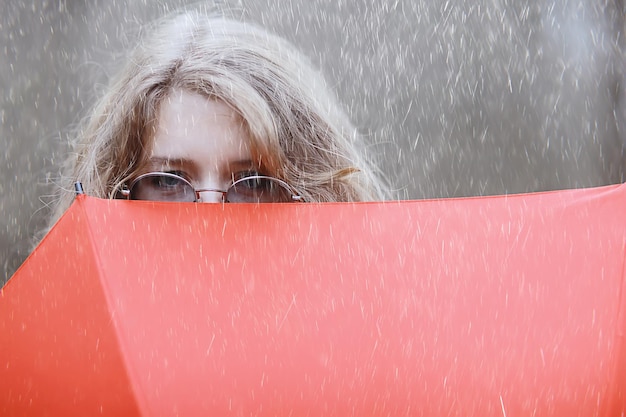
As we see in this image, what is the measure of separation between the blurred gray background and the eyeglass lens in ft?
14.8

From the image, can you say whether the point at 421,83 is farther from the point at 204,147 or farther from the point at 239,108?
the point at 204,147

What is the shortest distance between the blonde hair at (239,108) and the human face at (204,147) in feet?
0.12

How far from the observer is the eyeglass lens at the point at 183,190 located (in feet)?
6.28

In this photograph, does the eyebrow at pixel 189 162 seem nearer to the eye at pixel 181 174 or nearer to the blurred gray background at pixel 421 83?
the eye at pixel 181 174

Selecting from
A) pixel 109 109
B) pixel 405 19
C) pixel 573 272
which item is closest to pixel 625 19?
pixel 405 19

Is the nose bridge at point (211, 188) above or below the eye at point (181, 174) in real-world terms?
below

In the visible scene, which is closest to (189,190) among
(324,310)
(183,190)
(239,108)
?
(183,190)

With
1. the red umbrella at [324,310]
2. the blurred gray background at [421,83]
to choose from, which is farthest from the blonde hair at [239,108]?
the blurred gray background at [421,83]

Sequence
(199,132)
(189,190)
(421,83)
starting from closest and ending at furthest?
(189,190)
(199,132)
(421,83)

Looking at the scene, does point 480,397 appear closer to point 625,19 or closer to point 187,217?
point 187,217

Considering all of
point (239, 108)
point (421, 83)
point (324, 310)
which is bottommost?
point (324, 310)

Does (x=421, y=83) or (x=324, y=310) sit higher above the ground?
(x=421, y=83)

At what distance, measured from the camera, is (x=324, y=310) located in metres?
1.35

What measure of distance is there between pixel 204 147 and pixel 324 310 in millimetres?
792
